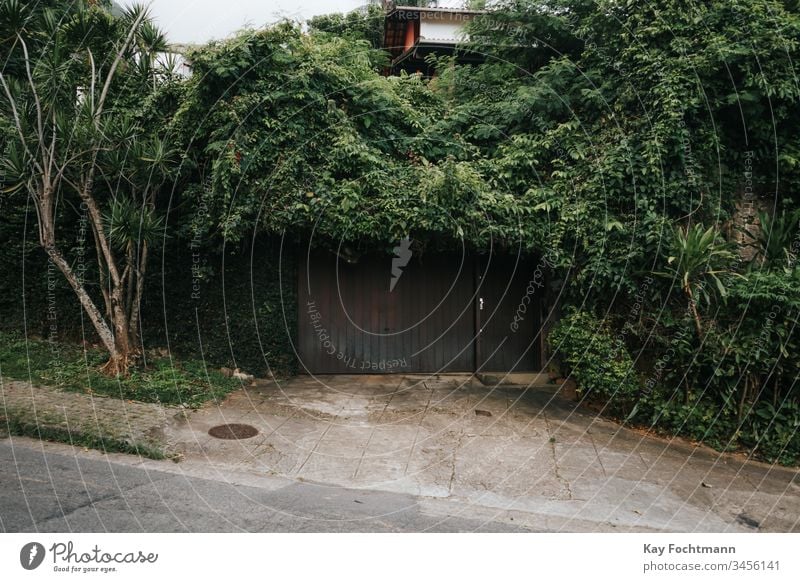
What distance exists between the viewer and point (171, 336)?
37.4 ft

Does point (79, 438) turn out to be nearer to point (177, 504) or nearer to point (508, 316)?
point (177, 504)

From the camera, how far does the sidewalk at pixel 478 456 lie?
6398 mm

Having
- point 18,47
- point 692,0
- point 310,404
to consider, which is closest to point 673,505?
point 310,404

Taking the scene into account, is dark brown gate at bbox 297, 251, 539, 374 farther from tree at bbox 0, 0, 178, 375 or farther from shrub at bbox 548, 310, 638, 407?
tree at bbox 0, 0, 178, 375

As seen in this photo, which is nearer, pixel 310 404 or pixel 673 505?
pixel 673 505

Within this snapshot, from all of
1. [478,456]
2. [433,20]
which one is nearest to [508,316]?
[478,456]

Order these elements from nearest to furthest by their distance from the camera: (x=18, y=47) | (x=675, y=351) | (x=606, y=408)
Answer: (x=675, y=351) → (x=606, y=408) → (x=18, y=47)

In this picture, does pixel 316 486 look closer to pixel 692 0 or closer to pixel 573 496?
pixel 573 496

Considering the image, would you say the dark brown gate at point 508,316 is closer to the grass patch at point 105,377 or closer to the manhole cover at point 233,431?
the grass patch at point 105,377

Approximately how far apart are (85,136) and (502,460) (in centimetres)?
753

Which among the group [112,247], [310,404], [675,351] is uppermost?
[112,247]

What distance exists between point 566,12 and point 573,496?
952cm

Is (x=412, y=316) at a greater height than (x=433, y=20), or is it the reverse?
(x=433, y=20)

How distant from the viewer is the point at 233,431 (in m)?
8.25
